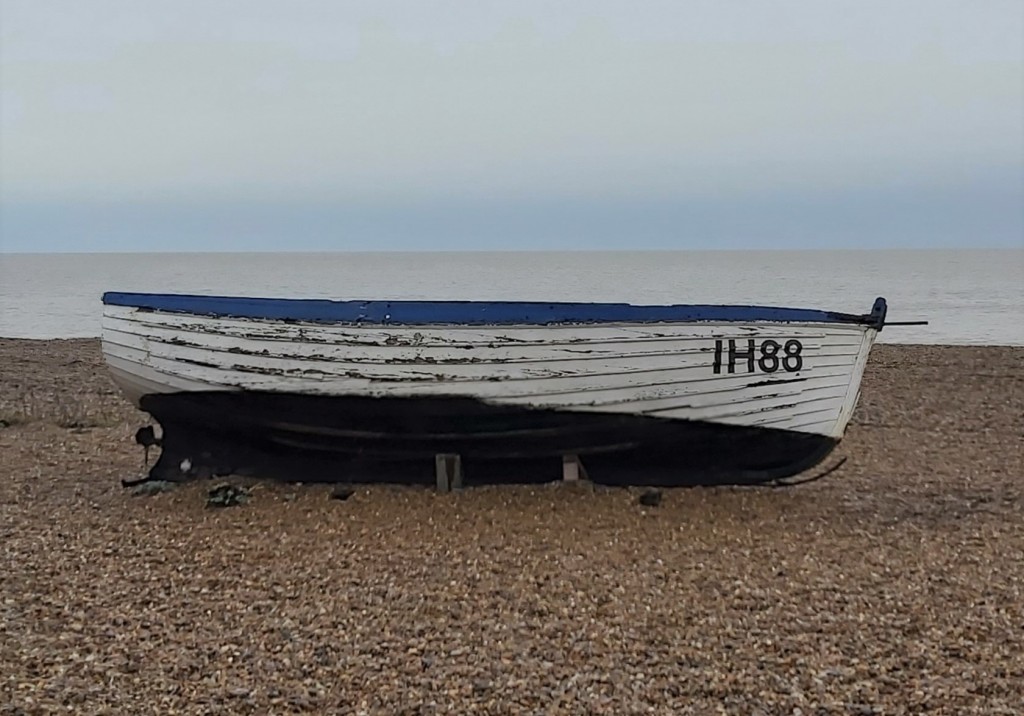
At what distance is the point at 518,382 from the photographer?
6.64 meters

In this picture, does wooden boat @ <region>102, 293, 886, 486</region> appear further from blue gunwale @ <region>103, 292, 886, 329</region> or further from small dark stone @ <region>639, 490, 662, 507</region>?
small dark stone @ <region>639, 490, 662, 507</region>

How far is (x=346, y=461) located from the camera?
7.23 m

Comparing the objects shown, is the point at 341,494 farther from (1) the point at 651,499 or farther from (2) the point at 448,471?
(1) the point at 651,499

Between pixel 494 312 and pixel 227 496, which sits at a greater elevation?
pixel 494 312

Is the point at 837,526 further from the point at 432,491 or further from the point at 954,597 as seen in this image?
the point at 432,491

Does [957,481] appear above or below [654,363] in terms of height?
below

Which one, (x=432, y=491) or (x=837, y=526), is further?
(x=432, y=491)

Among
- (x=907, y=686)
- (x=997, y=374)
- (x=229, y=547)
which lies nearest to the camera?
(x=907, y=686)

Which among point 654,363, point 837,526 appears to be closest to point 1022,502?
point 837,526

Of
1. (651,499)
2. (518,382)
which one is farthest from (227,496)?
(651,499)

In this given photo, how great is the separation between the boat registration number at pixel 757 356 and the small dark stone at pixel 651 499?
0.96 metres

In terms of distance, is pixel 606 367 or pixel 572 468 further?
pixel 572 468

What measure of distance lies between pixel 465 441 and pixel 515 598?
201cm

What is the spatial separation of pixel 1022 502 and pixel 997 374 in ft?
27.0
